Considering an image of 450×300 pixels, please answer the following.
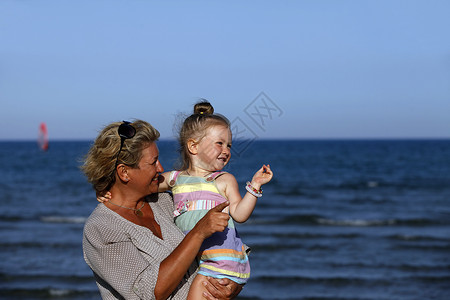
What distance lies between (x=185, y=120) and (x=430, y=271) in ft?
24.2

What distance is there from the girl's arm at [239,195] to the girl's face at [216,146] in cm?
8

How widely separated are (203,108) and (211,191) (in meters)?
0.51

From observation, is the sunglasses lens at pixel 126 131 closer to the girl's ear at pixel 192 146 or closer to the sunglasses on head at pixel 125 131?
the sunglasses on head at pixel 125 131

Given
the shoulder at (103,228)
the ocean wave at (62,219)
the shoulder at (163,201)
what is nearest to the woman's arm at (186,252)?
the shoulder at (103,228)

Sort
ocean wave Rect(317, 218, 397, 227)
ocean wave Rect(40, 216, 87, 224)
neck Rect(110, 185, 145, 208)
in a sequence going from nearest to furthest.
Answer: neck Rect(110, 185, 145, 208) → ocean wave Rect(317, 218, 397, 227) → ocean wave Rect(40, 216, 87, 224)

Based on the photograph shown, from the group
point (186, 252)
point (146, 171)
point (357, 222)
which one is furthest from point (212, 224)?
point (357, 222)

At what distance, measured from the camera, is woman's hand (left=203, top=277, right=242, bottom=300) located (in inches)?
101

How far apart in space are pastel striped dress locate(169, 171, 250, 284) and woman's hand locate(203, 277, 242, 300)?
0.08ft

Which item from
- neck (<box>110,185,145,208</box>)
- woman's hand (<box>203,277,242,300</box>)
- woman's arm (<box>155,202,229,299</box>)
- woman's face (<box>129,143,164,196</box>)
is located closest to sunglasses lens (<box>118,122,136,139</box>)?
woman's face (<box>129,143,164,196</box>)

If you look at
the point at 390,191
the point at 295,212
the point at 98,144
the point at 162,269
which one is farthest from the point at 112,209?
the point at 390,191

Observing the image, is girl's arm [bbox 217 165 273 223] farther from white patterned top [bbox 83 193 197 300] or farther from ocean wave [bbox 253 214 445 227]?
ocean wave [bbox 253 214 445 227]

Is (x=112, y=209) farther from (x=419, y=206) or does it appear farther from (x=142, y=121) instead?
(x=419, y=206)

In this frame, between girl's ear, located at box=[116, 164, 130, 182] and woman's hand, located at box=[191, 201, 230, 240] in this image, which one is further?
girl's ear, located at box=[116, 164, 130, 182]

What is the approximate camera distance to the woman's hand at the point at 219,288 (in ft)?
8.39
